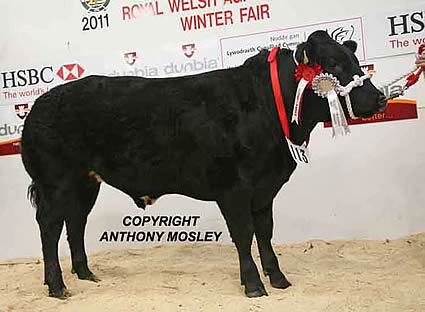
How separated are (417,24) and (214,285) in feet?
6.56

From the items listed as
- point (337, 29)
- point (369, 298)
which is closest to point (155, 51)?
point (337, 29)

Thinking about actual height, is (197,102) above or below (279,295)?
above

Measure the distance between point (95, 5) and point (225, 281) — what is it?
2.25 m

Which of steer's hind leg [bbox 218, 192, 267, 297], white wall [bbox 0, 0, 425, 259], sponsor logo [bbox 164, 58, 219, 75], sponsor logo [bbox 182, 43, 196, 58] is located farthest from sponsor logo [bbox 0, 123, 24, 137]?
steer's hind leg [bbox 218, 192, 267, 297]

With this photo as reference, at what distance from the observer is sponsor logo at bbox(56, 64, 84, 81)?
4578mm

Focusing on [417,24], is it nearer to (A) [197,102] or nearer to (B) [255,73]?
(B) [255,73]

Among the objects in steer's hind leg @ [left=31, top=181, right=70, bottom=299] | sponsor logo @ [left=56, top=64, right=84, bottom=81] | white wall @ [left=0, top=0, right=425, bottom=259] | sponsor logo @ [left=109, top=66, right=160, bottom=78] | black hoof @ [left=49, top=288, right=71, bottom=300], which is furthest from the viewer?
sponsor logo @ [left=56, top=64, right=84, bottom=81]

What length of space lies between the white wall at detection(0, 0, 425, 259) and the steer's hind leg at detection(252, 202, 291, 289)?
1021mm

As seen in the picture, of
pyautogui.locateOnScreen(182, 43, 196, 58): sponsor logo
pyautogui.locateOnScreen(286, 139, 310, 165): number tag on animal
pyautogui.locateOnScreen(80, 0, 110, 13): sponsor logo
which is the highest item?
→ pyautogui.locateOnScreen(80, 0, 110, 13): sponsor logo

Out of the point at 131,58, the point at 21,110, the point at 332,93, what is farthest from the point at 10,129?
the point at 332,93

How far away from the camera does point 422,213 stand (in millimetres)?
4062

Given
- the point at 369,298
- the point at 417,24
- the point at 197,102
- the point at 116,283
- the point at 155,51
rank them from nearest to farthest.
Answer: the point at 369,298
the point at 197,102
the point at 116,283
the point at 417,24
the point at 155,51

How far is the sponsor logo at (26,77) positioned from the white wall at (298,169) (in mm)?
47

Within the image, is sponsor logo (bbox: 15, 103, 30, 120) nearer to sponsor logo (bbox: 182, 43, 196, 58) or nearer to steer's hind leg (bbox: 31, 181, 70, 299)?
sponsor logo (bbox: 182, 43, 196, 58)
